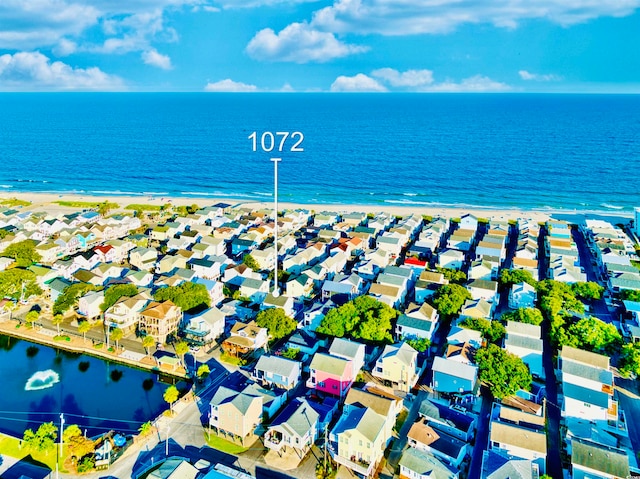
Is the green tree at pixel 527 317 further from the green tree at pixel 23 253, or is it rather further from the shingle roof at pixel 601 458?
the green tree at pixel 23 253

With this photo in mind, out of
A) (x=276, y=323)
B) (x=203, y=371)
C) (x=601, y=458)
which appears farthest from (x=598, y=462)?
(x=203, y=371)

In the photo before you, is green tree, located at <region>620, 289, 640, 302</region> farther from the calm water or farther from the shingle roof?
the calm water

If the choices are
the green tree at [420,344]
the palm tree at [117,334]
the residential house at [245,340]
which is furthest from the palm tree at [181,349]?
the green tree at [420,344]

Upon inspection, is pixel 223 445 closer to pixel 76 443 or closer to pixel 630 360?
pixel 76 443

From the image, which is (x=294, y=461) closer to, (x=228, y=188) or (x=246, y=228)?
(x=246, y=228)

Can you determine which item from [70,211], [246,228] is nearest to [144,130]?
[70,211]

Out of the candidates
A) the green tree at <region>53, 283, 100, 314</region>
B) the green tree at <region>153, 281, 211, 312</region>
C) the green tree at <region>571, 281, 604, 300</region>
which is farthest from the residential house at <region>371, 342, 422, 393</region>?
the green tree at <region>53, 283, 100, 314</region>
